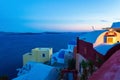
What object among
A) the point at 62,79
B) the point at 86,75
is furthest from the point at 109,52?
the point at 62,79

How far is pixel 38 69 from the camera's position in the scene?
2150 cm

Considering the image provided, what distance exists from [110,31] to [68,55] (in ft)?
36.1

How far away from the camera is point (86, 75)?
1370 cm

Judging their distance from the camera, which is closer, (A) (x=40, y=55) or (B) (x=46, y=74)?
(B) (x=46, y=74)

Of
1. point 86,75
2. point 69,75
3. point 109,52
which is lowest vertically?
point 69,75

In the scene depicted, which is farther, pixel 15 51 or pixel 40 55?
pixel 15 51

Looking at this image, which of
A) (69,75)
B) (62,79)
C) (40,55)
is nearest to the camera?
(62,79)

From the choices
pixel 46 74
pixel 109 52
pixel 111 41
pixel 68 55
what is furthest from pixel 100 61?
pixel 68 55

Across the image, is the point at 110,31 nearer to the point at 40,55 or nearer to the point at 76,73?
the point at 76,73

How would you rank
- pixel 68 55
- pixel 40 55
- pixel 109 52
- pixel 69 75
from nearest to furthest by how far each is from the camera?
pixel 109 52 < pixel 69 75 < pixel 68 55 < pixel 40 55

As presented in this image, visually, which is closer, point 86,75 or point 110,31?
point 86,75

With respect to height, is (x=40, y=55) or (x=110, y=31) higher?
(x=110, y=31)

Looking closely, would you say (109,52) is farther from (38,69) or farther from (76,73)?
(38,69)

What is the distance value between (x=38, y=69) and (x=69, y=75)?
8.91ft
